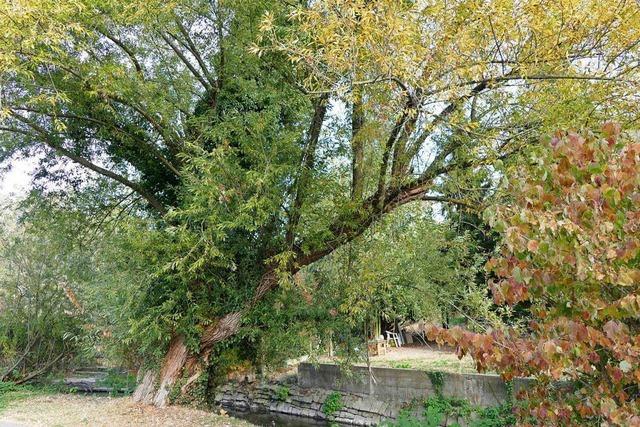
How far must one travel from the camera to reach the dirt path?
671cm

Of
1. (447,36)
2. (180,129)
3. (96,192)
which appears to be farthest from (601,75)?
(96,192)

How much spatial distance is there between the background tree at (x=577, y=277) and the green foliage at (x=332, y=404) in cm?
838

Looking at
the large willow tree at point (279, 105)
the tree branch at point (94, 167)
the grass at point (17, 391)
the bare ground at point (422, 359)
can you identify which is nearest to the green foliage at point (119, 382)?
the grass at point (17, 391)

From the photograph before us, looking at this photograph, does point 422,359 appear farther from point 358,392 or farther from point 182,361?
point 182,361

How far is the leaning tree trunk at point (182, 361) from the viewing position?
8.09m

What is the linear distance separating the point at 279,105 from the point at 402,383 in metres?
5.87

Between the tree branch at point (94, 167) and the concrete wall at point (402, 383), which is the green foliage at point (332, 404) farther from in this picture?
the tree branch at point (94, 167)

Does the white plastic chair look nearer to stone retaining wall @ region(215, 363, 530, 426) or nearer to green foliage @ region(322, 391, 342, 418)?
stone retaining wall @ region(215, 363, 530, 426)

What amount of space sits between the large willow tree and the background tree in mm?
1603

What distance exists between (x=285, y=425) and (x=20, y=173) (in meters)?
7.69

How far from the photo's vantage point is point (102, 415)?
7.27 m

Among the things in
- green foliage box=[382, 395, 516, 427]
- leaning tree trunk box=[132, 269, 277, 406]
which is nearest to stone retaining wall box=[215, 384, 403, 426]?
green foliage box=[382, 395, 516, 427]

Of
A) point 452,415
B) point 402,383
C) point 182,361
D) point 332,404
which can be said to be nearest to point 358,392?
point 332,404

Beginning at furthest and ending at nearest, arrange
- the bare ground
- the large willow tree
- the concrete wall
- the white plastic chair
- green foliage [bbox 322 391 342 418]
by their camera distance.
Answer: the white plastic chair
the bare ground
green foliage [bbox 322 391 342 418]
the concrete wall
the large willow tree
